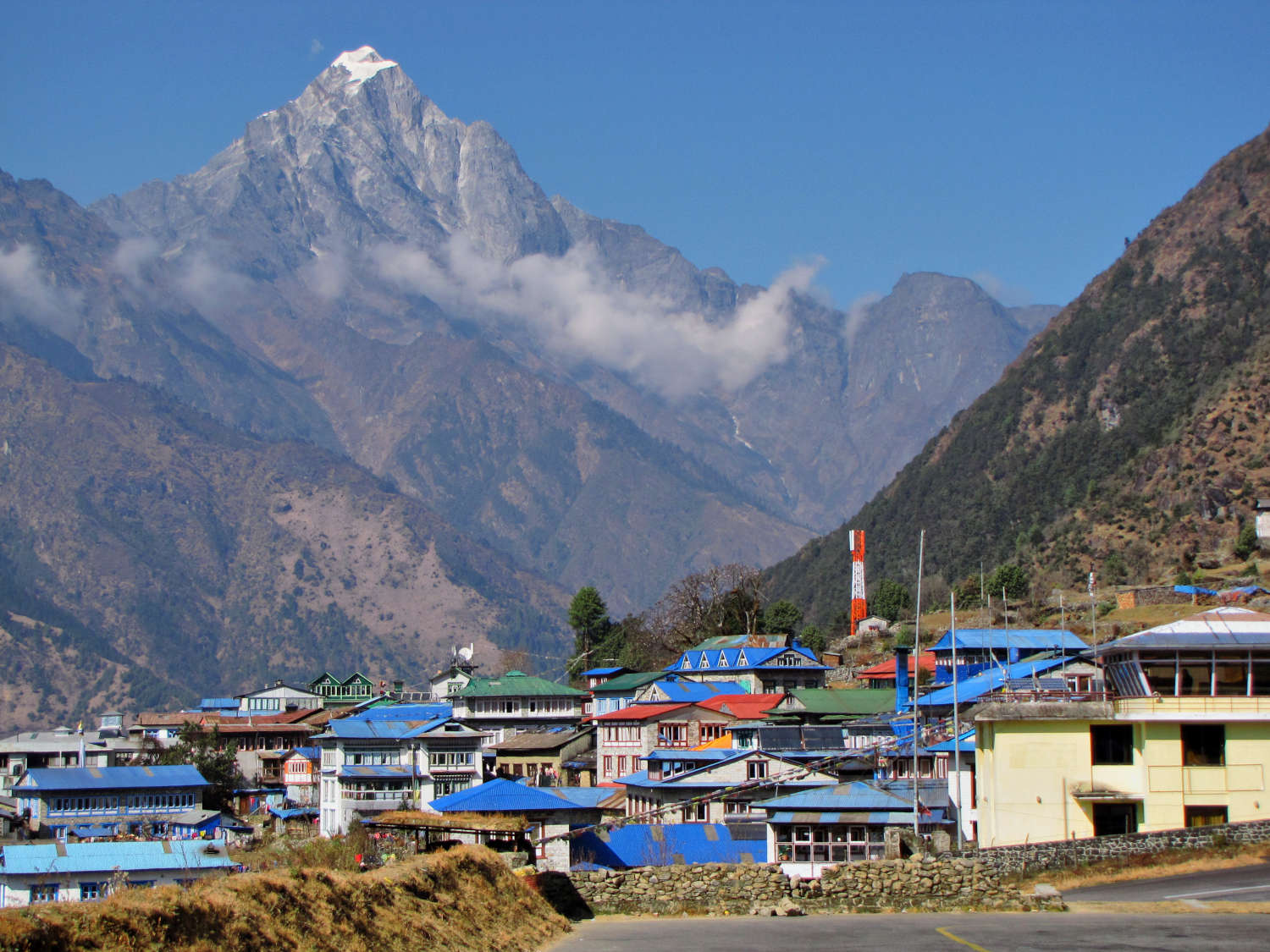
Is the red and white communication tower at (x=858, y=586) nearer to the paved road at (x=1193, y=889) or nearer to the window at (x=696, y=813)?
the window at (x=696, y=813)

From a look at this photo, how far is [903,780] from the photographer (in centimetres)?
6397

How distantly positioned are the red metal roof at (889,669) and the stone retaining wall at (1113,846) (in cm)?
7645

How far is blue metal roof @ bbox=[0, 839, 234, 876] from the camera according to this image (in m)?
68.8

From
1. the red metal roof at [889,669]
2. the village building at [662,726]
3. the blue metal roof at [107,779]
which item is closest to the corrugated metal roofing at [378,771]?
the blue metal roof at [107,779]

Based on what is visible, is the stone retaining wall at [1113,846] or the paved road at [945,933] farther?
the stone retaining wall at [1113,846]

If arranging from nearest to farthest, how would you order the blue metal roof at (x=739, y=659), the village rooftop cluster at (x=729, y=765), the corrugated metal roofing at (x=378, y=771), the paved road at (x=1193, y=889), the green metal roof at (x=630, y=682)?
the paved road at (x=1193, y=889) → the village rooftop cluster at (x=729, y=765) → the corrugated metal roofing at (x=378, y=771) → the green metal roof at (x=630, y=682) → the blue metal roof at (x=739, y=659)

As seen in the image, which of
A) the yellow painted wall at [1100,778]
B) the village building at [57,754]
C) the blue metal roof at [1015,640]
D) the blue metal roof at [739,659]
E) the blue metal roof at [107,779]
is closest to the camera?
the yellow painted wall at [1100,778]

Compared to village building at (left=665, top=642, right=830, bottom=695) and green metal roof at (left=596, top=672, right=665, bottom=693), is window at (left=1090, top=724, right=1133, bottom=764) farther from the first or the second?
village building at (left=665, top=642, right=830, bottom=695)

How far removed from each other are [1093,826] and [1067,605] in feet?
366

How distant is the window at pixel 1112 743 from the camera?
45.8m


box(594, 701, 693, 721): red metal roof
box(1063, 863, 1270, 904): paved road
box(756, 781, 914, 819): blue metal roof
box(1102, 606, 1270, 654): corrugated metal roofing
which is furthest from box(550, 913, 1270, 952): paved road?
box(594, 701, 693, 721): red metal roof

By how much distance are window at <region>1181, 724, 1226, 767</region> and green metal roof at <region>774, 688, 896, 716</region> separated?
51.3 metres

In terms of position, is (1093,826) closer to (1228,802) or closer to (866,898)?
(1228,802)

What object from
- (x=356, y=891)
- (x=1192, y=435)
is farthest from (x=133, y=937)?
(x=1192, y=435)
